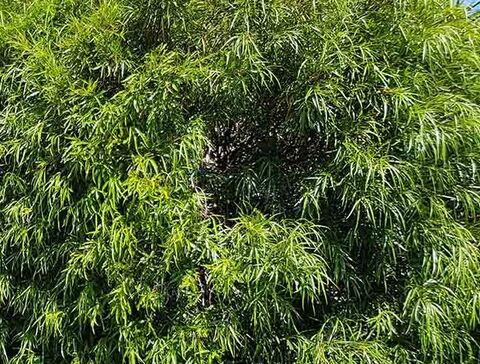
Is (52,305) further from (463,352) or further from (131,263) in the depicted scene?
(463,352)

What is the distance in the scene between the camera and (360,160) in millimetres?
1985

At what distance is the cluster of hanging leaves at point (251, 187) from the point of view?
2002mm

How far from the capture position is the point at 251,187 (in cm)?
216

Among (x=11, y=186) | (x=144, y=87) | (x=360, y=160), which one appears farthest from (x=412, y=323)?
(x=11, y=186)

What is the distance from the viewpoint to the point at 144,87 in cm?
212

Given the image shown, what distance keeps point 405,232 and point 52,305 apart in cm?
136

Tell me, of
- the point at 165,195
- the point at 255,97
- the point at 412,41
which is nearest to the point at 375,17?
the point at 412,41

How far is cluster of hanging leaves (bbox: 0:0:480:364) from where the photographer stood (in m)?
2.00

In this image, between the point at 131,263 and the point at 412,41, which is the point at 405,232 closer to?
the point at 412,41

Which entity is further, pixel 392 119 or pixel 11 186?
pixel 11 186

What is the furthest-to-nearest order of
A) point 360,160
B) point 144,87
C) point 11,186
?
point 11,186
point 144,87
point 360,160

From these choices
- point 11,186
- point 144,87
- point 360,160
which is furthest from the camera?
point 11,186

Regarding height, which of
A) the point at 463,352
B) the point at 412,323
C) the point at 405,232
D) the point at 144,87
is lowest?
the point at 463,352

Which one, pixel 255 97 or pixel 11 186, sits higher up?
pixel 255 97
